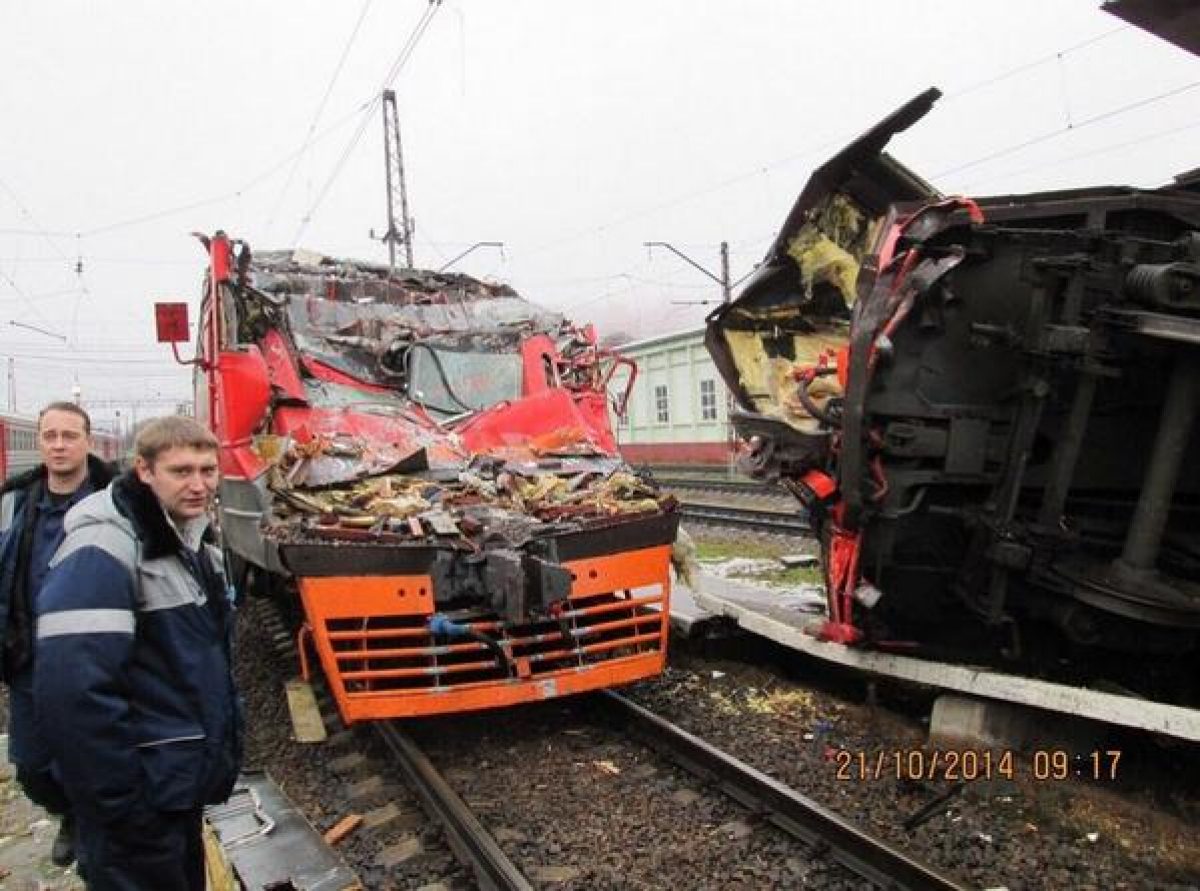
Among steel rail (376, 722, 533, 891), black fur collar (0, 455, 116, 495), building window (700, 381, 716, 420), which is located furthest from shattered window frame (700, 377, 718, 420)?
black fur collar (0, 455, 116, 495)

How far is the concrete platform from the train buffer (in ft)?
9.41

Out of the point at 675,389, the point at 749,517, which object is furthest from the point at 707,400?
the point at 749,517

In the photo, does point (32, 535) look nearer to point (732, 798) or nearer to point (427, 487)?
point (427, 487)

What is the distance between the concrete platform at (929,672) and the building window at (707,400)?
826 inches

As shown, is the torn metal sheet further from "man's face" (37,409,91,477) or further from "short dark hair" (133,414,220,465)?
"short dark hair" (133,414,220,465)

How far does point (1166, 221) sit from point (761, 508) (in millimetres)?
11803

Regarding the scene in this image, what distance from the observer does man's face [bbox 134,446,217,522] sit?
2.44 metres

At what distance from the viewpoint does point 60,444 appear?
346cm

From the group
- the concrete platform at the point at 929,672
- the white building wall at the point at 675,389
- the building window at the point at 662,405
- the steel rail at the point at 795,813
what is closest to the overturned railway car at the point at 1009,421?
the concrete platform at the point at 929,672

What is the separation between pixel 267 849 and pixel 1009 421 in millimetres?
3814

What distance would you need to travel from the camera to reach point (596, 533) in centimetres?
503
